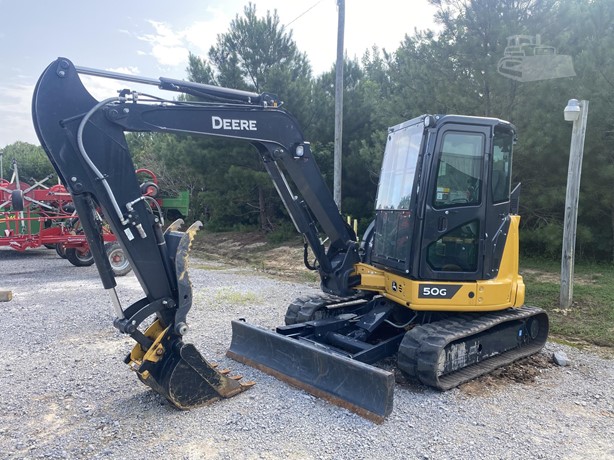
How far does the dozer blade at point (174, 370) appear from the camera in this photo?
3.80 metres

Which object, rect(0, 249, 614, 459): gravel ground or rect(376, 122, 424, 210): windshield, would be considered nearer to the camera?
rect(0, 249, 614, 459): gravel ground

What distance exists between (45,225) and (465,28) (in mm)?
11134

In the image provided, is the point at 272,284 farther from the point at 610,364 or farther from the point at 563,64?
the point at 563,64

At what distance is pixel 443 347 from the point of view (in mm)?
4242

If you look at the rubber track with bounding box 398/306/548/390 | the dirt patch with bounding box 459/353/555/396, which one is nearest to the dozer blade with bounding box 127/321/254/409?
the rubber track with bounding box 398/306/548/390

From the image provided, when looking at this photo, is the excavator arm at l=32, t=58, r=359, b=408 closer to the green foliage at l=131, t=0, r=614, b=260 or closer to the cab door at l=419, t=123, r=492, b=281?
the cab door at l=419, t=123, r=492, b=281

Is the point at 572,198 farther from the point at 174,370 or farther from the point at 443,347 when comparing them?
the point at 174,370

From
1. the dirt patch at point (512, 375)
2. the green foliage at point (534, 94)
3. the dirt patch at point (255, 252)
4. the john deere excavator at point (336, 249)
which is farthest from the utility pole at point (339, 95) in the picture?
the dirt patch at point (512, 375)

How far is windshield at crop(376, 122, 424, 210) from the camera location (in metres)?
4.71

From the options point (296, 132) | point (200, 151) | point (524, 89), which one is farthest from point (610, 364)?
point (200, 151)

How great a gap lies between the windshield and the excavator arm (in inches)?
56.1

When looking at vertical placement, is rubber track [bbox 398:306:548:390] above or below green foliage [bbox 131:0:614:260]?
below

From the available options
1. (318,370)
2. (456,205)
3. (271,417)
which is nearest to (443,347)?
(318,370)

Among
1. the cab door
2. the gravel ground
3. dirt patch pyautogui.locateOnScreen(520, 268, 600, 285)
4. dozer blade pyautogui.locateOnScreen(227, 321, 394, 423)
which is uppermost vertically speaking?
the cab door
